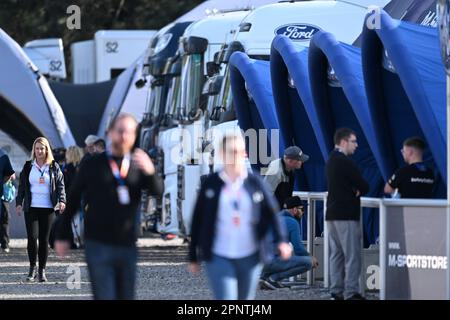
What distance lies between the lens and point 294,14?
80.6 ft

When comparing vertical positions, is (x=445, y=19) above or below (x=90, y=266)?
above

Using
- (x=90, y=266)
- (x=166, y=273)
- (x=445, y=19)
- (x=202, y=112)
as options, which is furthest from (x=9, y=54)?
(x=90, y=266)

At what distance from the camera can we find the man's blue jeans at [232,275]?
10.9 meters

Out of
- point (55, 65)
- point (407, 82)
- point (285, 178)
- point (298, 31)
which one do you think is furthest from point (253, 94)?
point (55, 65)

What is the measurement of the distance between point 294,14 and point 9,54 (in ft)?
20.3

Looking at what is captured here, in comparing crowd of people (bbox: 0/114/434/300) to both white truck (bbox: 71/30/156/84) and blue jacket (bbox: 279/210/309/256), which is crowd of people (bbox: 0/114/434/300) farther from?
white truck (bbox: 71/30/156/84)

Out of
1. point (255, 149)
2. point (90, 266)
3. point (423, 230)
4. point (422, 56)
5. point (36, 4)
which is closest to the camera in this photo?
point (90, 266)

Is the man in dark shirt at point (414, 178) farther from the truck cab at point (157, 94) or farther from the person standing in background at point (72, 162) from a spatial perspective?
the truck cab at point (157, 94)

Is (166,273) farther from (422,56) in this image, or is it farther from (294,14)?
(294,14)

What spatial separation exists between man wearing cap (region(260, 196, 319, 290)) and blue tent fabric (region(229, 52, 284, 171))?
445 centimetres

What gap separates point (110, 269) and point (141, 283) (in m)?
6.46

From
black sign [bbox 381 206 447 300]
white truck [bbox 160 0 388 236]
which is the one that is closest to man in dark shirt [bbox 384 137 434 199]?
black sign [bbox 381 206 447 300]

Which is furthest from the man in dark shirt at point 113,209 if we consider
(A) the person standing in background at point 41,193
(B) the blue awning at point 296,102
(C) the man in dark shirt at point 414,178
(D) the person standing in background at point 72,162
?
(D) the person standing in background at point 72,162

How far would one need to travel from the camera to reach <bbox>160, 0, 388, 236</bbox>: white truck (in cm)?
2400
